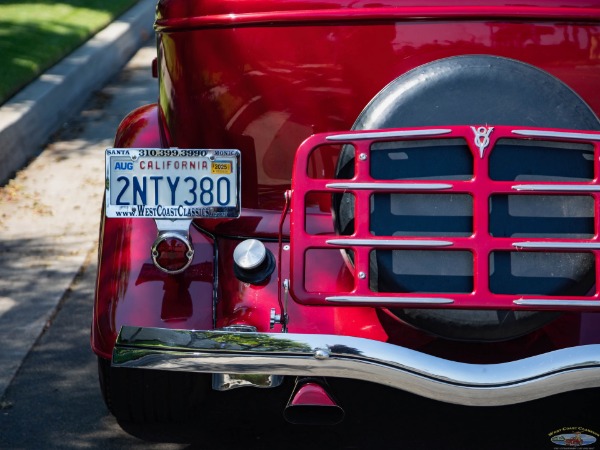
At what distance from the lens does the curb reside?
7.43 m

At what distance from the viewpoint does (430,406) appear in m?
4.14

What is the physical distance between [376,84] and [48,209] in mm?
3580

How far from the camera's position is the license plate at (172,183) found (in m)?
3.36

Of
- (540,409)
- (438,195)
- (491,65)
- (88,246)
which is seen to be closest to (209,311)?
(438,195)

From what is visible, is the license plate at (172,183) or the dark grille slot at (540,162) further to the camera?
the license plate at (172,183)

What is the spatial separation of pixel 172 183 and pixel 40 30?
305 inches

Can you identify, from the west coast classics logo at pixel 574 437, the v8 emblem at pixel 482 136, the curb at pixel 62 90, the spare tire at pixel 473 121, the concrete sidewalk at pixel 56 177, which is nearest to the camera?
the v8 emblem at pixel 482 136

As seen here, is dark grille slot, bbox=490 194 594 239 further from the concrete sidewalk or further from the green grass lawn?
the green grass lawn

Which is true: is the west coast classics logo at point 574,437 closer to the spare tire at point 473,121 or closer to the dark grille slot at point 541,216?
the spare tire at point 473,121

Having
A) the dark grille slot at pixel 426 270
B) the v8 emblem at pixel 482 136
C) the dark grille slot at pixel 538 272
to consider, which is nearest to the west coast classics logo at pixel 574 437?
the dark grille slot at pixel 538 272

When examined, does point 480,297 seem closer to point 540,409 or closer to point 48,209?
point 540,409

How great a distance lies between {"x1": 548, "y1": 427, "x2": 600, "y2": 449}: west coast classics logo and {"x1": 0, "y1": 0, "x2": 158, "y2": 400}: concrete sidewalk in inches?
85.6

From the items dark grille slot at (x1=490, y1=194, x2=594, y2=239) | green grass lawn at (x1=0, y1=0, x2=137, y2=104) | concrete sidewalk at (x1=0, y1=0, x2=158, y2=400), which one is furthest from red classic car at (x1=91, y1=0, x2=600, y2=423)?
green grass lawn at (x1=0, y1=0, x2=137, y2=104)

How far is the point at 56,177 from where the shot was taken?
7.19m
